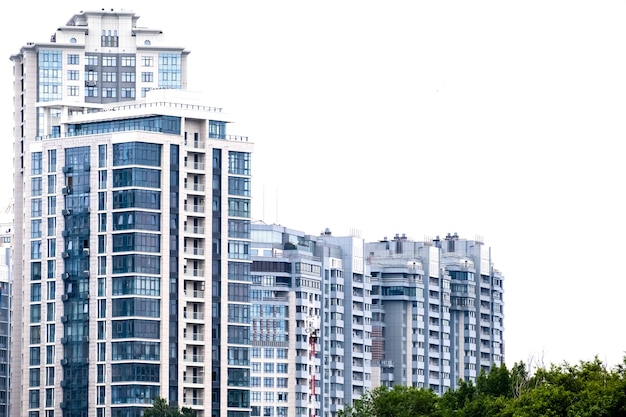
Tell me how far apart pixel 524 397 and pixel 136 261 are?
210 feet

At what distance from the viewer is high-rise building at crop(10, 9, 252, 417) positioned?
177 meters

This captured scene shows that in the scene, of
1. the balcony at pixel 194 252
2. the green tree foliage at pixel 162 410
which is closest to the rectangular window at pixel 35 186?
the balcony at pixel 194 252

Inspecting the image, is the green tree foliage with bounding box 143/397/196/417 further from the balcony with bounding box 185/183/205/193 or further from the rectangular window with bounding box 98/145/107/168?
the rectangular window with bounding box 98/145/107/168

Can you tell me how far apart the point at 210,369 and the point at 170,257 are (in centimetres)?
1056

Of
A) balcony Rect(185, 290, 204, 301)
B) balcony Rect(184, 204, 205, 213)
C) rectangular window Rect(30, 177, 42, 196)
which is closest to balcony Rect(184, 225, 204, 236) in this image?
balcony Rect(184, 204, 205, 213)

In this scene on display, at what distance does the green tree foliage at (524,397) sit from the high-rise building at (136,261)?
86.8 feet

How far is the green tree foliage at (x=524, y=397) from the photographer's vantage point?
11125cm

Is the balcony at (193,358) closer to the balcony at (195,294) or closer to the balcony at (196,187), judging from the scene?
the balcony at (195,294)

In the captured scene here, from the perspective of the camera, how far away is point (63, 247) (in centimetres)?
18062

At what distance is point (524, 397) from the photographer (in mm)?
119375

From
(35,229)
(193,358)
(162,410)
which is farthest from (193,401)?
(35,229)

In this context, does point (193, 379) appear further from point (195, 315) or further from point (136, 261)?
point (136, 261)

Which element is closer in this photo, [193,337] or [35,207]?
[193,337]

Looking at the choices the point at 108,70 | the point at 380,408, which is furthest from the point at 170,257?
the point at 380,408
